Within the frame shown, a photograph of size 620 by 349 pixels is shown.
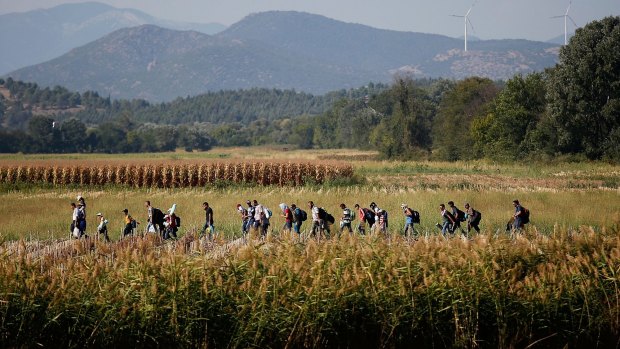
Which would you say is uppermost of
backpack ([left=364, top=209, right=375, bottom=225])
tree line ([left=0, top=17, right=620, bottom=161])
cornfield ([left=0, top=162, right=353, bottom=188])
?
tree line ([left=0, top=17, right=620, bottom=161])

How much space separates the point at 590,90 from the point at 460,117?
2713 centimetres

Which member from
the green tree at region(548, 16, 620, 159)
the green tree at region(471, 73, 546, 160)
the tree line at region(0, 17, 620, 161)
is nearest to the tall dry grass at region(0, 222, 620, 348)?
the green tree at region(548, 16, 620, 159)

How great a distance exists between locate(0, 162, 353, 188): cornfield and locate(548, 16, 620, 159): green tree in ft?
82.5

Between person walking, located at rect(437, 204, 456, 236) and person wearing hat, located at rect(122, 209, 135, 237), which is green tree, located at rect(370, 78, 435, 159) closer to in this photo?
person walking, located at rect(437, 204, 456, 236)

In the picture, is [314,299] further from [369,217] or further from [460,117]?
[460,117]

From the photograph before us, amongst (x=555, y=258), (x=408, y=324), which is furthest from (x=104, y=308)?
(x=555, y=258)

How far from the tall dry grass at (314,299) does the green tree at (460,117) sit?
7033 centimetres

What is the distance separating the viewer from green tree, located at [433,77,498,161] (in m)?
86.8

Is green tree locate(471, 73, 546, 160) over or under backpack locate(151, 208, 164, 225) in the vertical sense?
over

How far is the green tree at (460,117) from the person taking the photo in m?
86.8

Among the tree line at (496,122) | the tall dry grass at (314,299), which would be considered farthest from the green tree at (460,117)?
the tall dry grass at (314,299)

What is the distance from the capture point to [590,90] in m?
64.9

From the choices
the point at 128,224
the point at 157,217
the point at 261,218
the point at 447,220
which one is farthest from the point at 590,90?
the point at 128,224

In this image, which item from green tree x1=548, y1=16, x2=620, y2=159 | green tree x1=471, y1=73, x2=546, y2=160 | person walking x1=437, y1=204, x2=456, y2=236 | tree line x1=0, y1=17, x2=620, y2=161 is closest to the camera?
person walking x1=437, y1=204, x2=456, y2=236
